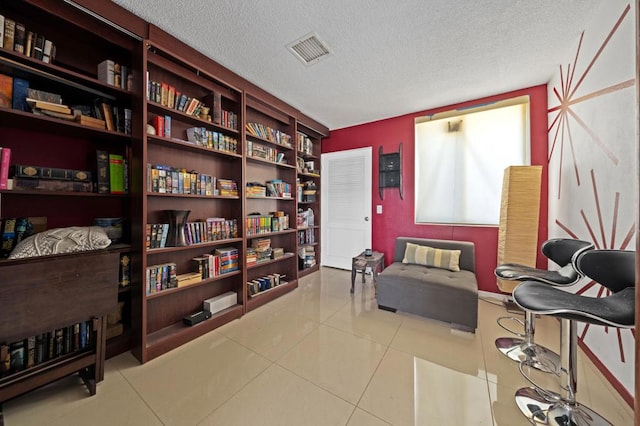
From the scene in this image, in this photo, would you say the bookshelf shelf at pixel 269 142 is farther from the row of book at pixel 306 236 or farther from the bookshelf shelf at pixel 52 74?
the row of book at pixel 306 236

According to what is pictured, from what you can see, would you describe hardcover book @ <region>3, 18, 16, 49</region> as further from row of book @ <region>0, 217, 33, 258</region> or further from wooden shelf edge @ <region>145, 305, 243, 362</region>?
wooden shelf edge @ <region>145, 305, 243, 362</region>

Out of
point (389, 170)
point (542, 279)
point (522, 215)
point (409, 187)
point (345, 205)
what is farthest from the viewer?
point (345, 205)

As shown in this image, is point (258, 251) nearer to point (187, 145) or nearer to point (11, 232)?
point (187, 145)

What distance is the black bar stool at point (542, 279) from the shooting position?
5.20 ft

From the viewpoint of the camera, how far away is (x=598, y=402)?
1340 mm

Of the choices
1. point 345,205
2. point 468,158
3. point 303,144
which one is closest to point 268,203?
point 303,144

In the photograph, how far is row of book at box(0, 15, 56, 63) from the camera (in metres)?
1.32

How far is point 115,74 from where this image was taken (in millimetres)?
1760

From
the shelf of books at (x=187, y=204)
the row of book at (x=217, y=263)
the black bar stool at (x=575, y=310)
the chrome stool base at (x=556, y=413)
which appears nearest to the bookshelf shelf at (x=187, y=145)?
the shelf of books at (x=187, y=204)

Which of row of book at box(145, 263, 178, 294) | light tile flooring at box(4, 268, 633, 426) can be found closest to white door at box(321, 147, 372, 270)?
light tile flooring at box(4, 268, 633, 426)

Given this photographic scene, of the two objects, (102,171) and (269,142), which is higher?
(269,142)

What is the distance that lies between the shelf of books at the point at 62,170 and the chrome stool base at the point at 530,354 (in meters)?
3.09

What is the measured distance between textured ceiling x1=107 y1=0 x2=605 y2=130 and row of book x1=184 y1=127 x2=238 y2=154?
0.75m

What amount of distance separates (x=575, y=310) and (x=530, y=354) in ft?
3.83
